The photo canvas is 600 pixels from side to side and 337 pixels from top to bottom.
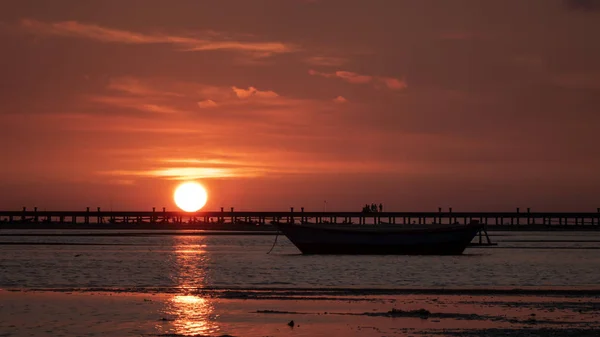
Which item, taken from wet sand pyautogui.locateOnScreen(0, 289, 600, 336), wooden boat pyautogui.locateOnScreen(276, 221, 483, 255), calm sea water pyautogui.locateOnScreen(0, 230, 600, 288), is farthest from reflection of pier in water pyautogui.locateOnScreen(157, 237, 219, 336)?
wooden boat pyautogui.locateOnScreen(276, 221, 483, 255)

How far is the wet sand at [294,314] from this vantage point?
2325 cm

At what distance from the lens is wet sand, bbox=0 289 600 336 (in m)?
23.2

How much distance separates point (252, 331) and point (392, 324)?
386 centimetres

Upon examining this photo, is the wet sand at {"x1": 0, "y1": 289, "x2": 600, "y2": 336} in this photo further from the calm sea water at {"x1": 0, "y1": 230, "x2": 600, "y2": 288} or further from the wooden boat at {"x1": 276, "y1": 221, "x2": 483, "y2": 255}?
the wooden boat at {"x1": 276, "y1": 221, "x2": 483, "y2": 255}

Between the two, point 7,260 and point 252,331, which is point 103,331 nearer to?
point 252,331

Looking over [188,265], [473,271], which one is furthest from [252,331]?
Answer: [188,265]

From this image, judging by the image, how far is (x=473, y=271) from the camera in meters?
49.3

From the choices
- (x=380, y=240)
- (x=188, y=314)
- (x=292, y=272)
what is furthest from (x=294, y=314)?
(x=380, y=240)

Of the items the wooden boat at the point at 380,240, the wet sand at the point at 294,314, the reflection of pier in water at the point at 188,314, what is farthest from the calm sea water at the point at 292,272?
the wet sand at the point at 294,314

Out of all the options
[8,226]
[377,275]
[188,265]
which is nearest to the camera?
[377,275]

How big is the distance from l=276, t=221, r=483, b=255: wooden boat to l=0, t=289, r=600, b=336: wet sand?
107 feet

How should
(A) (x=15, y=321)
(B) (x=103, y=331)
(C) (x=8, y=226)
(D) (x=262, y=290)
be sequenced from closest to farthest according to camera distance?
(B) (x=103, y=331)
(A) (x=15, y=321)
(D) (x=262, y=290)
(C) (x=8, y=226)

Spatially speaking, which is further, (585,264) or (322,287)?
(585,264)

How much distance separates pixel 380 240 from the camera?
6650cm
